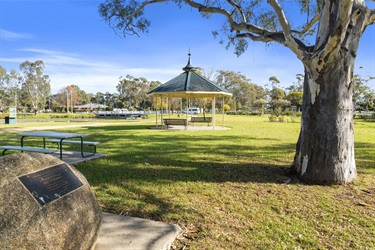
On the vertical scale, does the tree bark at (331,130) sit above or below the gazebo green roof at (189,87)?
below

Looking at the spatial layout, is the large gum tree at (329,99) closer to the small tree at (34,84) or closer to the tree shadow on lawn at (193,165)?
the tree shadow on lawn at (193,165)

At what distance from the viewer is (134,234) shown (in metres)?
3.18

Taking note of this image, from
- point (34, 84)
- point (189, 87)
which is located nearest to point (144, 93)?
point (34, 84)

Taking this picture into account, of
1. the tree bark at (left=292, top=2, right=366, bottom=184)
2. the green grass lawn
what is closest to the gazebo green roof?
the green grass lawn

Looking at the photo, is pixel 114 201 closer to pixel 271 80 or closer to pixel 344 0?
pixel 344 0

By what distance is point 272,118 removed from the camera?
93.7 feet

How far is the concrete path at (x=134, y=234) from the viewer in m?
2.92

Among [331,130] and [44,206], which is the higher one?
[331,130]

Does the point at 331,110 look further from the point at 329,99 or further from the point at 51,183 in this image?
the point at 51,183

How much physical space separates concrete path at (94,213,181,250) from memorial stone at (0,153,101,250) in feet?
1.24

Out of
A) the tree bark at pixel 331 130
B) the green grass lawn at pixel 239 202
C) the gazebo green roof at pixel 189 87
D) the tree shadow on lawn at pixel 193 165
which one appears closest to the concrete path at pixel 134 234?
the green grass lawn at pixel 239 202

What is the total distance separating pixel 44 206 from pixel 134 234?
4.10ft

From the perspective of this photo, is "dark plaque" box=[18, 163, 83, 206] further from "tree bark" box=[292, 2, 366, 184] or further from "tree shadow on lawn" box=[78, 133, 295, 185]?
"tree bark" box=[292, 2, 366, 184]

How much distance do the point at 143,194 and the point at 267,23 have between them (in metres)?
8.66
